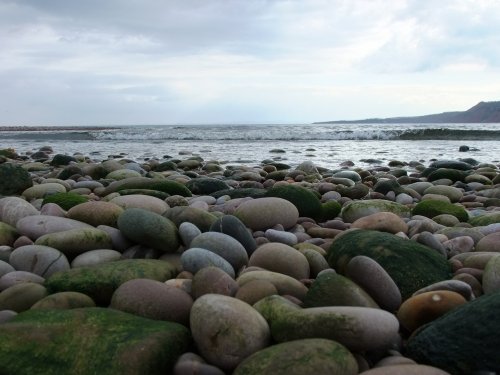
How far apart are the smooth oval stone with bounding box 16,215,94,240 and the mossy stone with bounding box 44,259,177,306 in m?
0.80

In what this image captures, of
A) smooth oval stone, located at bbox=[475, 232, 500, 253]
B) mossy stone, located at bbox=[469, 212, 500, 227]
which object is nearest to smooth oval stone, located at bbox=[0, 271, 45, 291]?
smooth oval stone, located at bbox=[475, 232, 500, 253]

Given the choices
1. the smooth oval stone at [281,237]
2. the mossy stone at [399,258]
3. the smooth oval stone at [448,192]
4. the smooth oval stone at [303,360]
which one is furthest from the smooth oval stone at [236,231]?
the smooth oval stone at [448,192]

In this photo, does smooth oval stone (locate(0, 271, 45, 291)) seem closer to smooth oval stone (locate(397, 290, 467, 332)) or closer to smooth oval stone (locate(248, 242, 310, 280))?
smooth oval stone (locate(248, 242, 310, 280))

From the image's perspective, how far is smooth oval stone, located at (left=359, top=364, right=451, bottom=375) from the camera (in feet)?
5.46

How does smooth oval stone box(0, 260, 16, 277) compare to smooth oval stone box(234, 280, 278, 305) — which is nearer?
smooth oval stone box(234, 280, 278, 305)

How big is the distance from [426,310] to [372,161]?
1031cm

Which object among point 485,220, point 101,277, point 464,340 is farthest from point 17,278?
point 485,220

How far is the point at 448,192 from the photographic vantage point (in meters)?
5.95

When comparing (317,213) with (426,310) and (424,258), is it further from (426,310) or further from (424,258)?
(426,310)

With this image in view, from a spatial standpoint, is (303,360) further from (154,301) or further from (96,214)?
(96,214)

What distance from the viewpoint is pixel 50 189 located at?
567 centimetres

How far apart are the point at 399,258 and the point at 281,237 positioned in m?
0.95

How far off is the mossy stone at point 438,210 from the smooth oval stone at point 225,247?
2253 mm

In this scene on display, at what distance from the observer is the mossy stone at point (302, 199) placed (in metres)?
4.49
